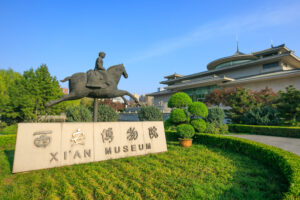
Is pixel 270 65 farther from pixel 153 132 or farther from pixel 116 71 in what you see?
pixel 116 71

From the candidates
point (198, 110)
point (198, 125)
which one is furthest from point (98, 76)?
point (198, 125)

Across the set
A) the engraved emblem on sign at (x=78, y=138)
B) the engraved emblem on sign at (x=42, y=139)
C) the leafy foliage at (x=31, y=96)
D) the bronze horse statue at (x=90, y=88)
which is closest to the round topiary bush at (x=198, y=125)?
the bronze horse statue at (x=90, y=88)

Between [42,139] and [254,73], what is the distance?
34.5 metres

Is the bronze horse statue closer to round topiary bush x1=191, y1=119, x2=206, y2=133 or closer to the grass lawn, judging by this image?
the grass lawn

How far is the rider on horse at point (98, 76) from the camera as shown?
654cm

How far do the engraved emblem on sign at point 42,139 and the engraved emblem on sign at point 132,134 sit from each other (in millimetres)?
2516

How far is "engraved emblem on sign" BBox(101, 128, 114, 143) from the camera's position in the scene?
19.0 ft

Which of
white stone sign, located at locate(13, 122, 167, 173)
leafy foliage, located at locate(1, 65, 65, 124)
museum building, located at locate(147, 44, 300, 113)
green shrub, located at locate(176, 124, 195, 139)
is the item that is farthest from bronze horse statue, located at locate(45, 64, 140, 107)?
museum building, located at locate(147, 44, 300, 113)

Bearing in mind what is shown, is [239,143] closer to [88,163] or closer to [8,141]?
[88,163]

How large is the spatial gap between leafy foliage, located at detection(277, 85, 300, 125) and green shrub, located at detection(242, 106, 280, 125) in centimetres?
60

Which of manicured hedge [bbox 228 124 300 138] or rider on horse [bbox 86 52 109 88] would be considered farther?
manicured hedge [bbox 228 124 300 138]

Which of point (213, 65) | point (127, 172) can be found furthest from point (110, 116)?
point (213, 65)

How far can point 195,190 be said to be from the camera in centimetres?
349

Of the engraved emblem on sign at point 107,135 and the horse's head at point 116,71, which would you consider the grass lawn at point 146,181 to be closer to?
the engraved emblem on sign at point 107,135
